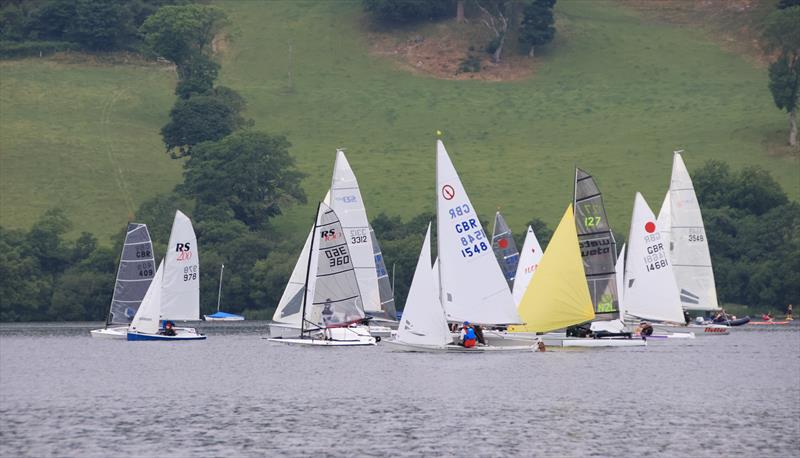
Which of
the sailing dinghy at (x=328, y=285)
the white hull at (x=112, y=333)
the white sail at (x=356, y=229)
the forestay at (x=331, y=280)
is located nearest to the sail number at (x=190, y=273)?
the white hull at (x=112, y=333)

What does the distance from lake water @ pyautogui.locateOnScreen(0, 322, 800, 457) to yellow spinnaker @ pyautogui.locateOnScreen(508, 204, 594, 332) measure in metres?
2.30

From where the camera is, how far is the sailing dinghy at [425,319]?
243 ft

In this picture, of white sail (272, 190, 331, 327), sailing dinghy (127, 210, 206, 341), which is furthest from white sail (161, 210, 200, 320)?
white sail (272, 190, 331, 327)

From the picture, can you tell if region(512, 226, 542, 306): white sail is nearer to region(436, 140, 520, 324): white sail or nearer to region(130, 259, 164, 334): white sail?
region(436, 140, 520, 324): white sail

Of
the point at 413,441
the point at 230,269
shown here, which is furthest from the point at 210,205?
the point at 413,441

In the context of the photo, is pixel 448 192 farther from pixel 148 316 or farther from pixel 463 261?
pixel 148 316

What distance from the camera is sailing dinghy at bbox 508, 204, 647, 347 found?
80375 mm

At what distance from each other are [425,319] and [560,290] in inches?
346

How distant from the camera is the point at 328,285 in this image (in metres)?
85.2

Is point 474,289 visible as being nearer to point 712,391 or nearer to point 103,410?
point 712,391

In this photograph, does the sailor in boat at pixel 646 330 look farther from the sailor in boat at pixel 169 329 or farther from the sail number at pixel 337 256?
the sailor in boat at pixel 169 329

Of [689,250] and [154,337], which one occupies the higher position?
[689,250]

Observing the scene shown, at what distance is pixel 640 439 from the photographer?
163 ft

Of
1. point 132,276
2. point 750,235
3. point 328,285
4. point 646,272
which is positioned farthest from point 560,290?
point 750,235
